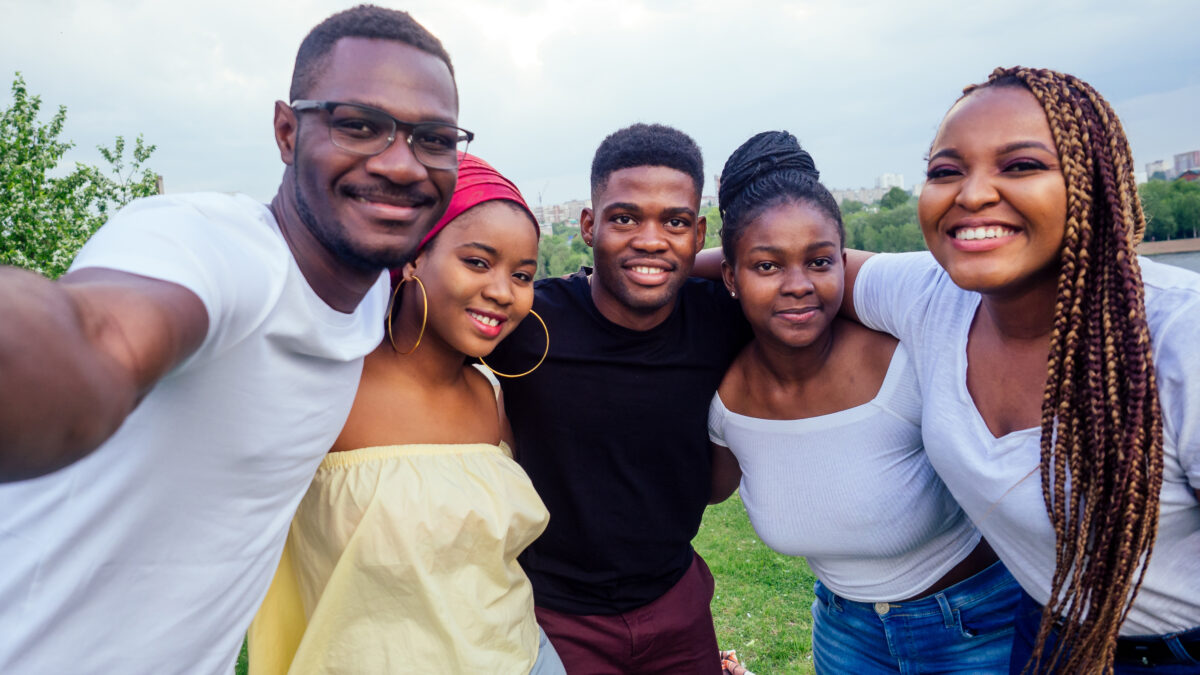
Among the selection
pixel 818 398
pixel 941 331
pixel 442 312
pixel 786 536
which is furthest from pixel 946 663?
pixel 442 312

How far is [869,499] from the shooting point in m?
2.40

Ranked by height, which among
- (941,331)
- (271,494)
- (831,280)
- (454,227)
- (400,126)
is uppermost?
(400,126)

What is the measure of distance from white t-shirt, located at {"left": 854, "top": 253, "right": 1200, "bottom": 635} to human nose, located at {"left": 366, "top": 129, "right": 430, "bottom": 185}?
5.26 ft

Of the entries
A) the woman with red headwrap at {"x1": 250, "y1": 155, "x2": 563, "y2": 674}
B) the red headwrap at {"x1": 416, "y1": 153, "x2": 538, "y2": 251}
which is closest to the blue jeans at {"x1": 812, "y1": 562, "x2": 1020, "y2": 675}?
the woman with red headwrap at {"x1": 250, "y1": 155, "x2": 563, "y2": 674}

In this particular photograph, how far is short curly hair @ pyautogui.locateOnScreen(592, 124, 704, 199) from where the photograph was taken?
2.85 metres

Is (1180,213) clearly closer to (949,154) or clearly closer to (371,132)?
(949,154)

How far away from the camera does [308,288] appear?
1681 mm

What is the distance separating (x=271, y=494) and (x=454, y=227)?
1047 millimetres

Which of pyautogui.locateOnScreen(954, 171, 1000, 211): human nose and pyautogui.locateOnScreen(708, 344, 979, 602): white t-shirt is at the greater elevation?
pyautogui.locateOnScreen(954, 171, 1000, 211): human nose

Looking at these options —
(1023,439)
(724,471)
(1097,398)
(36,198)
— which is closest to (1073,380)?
(1097,398)

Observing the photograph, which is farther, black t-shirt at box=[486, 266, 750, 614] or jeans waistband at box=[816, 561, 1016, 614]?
black t-shirt at box=[486, 266, 750, 614]

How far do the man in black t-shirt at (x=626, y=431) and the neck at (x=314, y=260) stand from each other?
3.14 feet

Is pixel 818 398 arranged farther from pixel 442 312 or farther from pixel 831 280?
pixel 442 312

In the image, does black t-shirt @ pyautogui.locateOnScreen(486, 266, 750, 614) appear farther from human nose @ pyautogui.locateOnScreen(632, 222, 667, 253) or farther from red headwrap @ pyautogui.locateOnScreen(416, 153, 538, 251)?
red headwrap @ pyautogui.locateOnScreen(416, 153, 538, 251)
